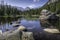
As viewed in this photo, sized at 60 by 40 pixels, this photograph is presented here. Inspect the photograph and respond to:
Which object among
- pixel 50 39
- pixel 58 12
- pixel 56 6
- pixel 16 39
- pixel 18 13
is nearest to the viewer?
pixel 16 39

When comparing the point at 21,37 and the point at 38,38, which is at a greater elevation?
the point at 21,37

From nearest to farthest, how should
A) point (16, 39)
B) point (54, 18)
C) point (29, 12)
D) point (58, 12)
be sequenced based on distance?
1. point (16, 39)
2. point (54, 18)
3. point (58, 12)
4. point (29, 12)

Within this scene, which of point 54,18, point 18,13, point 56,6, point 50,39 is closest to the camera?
point 50,39

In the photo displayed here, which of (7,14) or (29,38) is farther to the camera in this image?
(7,14)

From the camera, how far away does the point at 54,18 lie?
23.4m

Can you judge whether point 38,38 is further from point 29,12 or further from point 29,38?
point 29,12

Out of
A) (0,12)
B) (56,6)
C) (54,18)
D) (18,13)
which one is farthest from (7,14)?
(54,18)

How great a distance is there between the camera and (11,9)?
1602 inches

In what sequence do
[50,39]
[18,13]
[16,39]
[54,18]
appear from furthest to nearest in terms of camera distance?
1. [18,13]
2. [54,18]
3. [50,39]
4. [16,39]

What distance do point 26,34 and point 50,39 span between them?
2.27 metres

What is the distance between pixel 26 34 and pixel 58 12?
971 inches

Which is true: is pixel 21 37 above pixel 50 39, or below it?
above

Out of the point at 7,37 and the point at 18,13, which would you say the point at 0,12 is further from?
the point at 7,37

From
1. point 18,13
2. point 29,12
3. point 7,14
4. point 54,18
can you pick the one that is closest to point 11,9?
point 18,13
